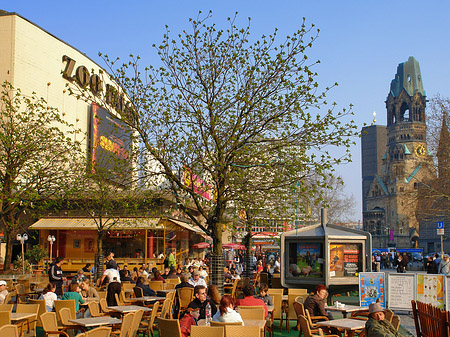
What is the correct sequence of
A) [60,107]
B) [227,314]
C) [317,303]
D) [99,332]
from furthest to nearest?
[60,107]
[317,303]
[227,314]
[99,332]

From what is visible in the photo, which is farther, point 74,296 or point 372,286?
point 372,286

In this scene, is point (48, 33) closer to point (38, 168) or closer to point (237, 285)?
point (38, 168)

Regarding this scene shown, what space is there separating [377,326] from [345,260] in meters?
9.70

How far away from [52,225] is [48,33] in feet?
44.8

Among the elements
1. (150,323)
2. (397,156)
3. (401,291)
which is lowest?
(150,323)

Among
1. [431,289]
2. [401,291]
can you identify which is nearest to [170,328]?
[401,291]

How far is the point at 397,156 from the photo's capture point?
147750mm

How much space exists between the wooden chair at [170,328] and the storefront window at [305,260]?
9.89m

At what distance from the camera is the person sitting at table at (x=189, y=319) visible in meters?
8.91

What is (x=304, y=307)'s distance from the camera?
10.9m

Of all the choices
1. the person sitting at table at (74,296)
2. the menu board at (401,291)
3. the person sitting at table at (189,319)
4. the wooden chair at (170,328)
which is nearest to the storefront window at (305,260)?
the menu board at (401,291)

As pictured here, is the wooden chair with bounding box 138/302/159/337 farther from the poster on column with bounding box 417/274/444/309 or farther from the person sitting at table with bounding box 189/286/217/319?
the poster on column with bounding box 417/274/444/309

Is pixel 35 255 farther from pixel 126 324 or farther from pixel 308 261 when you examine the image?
pixel 126 324

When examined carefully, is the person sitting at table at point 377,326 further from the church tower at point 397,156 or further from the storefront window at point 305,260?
the church tower at point 397,156
